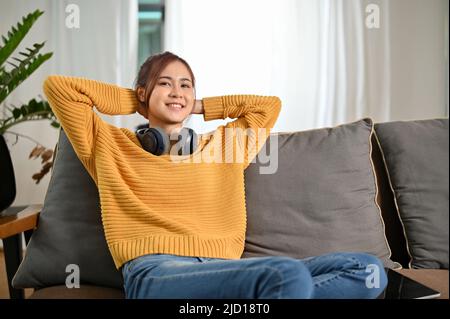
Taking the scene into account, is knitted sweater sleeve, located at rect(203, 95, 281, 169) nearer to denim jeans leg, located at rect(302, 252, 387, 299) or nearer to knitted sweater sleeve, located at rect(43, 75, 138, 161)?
knitted sweater sleeve, located at rect(43, 75, 138, 161)

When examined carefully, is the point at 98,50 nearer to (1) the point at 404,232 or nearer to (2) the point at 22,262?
(2) the point at 22,262

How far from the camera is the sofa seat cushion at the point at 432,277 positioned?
1.05 m

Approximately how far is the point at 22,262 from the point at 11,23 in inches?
72.7

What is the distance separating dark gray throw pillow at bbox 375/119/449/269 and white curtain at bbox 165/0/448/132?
1.27 meters

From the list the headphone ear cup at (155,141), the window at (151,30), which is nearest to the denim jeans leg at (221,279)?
the headphone ear cup at (155,141)

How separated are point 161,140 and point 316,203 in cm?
43

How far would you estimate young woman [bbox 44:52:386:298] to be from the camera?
2.91ft

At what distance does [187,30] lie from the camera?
2557 millimetres

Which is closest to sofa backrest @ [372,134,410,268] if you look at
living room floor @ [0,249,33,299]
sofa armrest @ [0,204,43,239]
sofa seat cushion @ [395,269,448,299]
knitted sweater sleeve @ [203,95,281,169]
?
sofa seat cushion @ [395,269,448,299]

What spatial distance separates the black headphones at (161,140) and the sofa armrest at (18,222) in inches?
13.1

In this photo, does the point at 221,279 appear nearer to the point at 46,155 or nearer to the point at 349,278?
the point at 349,278

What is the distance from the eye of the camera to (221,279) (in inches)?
34.4

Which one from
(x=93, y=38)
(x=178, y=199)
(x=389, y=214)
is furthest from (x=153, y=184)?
(x=93, y=38)
